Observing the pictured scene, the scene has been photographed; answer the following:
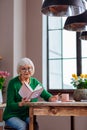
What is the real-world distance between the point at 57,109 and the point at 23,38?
2.68 m

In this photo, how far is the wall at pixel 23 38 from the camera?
5090 millimetres

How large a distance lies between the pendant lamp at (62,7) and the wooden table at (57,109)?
0.92m

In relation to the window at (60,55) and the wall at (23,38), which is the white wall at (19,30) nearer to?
the wall at (23,38)

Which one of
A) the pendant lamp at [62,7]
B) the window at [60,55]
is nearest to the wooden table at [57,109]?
the pendant lamp at [62,7]

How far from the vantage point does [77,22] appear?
11.4ft

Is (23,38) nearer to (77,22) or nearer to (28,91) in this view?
(77,22)

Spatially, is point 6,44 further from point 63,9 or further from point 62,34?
point 63,9

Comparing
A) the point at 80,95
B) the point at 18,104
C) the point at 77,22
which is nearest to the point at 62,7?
the point at 77,22

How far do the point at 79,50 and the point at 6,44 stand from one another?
49.7 inches

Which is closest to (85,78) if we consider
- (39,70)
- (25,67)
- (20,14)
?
(25,67)

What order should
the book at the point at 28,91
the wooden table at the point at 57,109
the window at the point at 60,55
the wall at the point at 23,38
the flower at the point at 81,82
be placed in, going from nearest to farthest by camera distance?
the wooden table at the point at 57,109, the book at the point at 28,91, the flower at the point at 81,82, the wall at the point at 23,38, the window at the point at 60,55

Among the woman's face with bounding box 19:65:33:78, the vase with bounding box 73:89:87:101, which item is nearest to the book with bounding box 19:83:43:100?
the woman's face with bounding box 19:65:33:78

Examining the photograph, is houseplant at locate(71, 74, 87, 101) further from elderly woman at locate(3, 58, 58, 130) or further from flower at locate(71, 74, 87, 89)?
elderly woman at locate(3, 58, 58, 130)

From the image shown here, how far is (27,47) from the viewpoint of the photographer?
5.49 m
